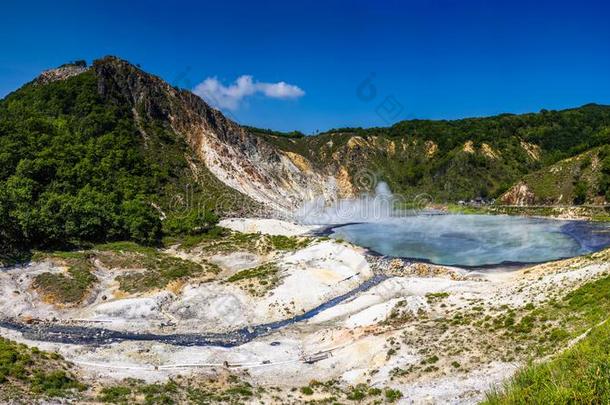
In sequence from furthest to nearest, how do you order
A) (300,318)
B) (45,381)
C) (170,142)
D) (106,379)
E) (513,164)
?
(513,164) < (170,142) < (300,318) < (106,379) < (45,381)

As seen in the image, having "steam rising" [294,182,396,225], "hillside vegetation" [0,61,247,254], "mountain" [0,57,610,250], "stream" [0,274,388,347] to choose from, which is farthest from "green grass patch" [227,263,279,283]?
"steam rising" [294,182,396,225]

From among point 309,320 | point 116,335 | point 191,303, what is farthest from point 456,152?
point 116,335

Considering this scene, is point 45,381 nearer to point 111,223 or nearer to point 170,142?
point 111,223

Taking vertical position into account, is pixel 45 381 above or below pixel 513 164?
below

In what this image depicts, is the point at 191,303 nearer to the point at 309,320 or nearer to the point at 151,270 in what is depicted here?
the point at 151,270

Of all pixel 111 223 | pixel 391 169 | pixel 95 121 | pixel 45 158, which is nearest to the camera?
pixel 111 223

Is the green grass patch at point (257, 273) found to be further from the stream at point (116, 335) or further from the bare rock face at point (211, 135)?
the bare rock face at point (211, 135)

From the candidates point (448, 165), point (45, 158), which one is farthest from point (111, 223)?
point (448, 165)
